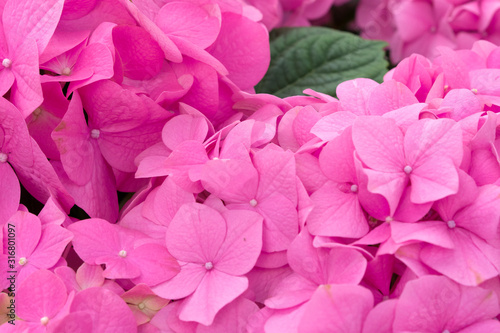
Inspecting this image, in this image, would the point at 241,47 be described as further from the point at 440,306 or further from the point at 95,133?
the point at 440,306

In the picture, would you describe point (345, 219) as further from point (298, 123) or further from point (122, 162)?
point (122, 162)

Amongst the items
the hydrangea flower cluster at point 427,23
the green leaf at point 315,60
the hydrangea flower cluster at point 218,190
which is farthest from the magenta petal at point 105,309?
the hydrangea flower cluster at point 427,23

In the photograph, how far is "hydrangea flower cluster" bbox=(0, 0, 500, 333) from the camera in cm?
40

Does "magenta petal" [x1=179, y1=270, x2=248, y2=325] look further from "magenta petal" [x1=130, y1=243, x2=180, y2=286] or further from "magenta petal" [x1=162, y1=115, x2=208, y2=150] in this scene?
"magenta petal" [x1=162, y1=115, x2=208, y2=150]

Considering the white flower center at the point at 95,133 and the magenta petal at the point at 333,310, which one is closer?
the magenta petal at the point at 333,310

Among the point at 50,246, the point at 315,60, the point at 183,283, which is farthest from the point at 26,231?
the point at 315,60

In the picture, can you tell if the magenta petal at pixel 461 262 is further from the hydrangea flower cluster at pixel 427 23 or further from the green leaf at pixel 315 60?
the hydrangea flower cluster at pixel 427 23

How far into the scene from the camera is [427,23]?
3.21ft

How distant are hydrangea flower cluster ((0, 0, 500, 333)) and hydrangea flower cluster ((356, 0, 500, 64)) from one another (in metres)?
0.38

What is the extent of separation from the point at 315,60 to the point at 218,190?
1.37ft

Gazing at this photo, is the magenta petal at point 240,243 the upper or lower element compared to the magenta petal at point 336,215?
lower

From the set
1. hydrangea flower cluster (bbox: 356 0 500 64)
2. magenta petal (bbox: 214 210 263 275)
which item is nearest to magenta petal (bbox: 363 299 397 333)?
magenta petal (bbox: 214 210 263 275)

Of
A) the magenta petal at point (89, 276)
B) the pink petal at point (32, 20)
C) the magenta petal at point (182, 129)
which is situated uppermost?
the pink petal at point (32, 20)

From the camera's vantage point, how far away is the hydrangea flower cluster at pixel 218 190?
1.30 feet
